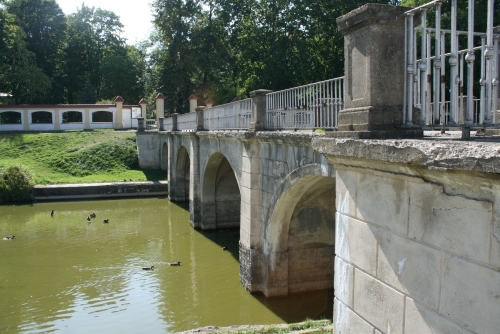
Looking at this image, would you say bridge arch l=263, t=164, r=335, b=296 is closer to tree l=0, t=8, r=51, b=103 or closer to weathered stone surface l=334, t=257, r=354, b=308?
weathered stone surface l=334, t=257, r=354, b=308

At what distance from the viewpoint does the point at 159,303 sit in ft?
33.1

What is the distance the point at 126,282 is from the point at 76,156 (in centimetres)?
1803

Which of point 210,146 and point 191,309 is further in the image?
point 210,146

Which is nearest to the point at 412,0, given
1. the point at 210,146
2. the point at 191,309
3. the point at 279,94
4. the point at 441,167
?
the point at 210,146

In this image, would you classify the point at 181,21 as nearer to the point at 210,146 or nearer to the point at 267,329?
the point at 210,146

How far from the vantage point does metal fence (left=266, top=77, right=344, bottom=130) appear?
7.09 m

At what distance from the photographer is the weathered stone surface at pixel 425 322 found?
2.65 meters

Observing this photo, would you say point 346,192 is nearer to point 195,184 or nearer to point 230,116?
point 230,116

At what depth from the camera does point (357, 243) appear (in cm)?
359

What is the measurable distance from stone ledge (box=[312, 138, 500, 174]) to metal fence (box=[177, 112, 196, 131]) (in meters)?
14.1

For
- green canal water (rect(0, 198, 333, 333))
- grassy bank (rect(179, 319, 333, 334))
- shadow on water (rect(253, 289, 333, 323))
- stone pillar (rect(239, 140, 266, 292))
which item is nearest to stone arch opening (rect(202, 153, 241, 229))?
green canal water (rect(0, 198, 333, 333))

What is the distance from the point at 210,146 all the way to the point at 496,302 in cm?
1282

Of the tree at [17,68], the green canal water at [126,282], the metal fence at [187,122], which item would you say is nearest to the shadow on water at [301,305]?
the green canal water at [126,282]

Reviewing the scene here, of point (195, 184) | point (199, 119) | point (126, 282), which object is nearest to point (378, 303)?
point (126, 282)
